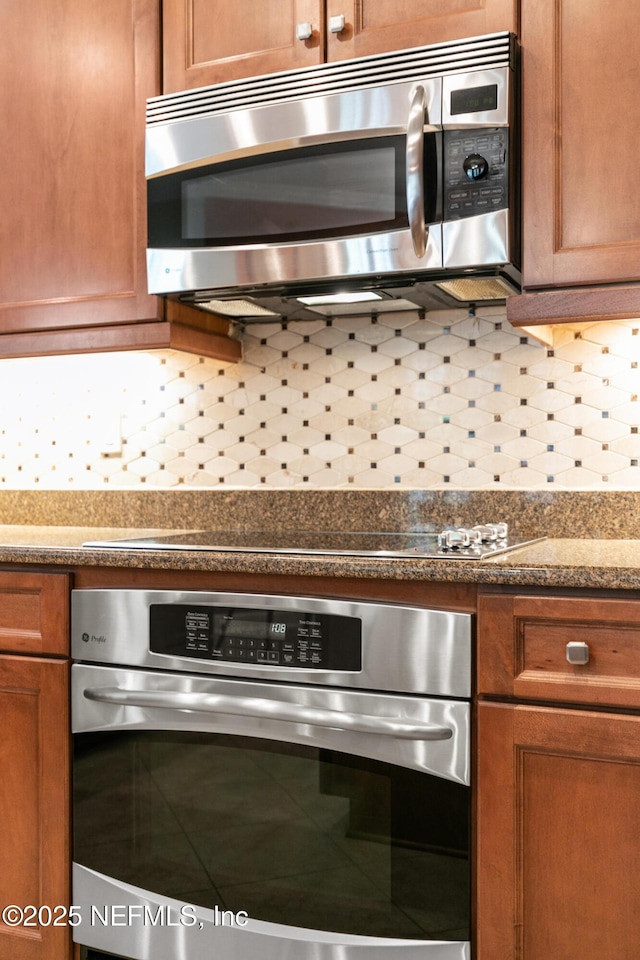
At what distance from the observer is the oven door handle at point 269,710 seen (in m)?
1.35

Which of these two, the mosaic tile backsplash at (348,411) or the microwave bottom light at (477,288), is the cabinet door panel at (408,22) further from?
the mosaic tile backsplash at (348,411)

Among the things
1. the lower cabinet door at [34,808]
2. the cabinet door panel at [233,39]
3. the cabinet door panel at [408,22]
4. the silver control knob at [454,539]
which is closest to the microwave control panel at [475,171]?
the cabinet door panel at [408,22]

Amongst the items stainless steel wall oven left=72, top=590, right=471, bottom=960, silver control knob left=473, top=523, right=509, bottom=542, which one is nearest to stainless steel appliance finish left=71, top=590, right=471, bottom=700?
stainless steel wall oven left=72, top=590, right=471, bottom=960

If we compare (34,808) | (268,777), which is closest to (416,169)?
(268,777)

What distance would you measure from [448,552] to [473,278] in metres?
0.55

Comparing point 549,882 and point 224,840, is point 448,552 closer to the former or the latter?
point 549,882

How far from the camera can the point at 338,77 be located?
1.66 m

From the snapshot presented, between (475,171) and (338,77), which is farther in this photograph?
(338,77)

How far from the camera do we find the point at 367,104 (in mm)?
1627

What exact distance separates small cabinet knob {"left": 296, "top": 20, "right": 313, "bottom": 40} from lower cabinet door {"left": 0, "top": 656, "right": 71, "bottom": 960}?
1343 millimetres

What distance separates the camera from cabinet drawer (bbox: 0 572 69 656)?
164 cm

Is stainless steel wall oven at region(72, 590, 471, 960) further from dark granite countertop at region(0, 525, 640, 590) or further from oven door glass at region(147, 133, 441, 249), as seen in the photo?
oven door glass at region(147, 133, 441, 249)

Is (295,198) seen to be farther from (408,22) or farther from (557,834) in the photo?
(557,834)

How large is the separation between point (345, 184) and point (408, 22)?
34 cm
